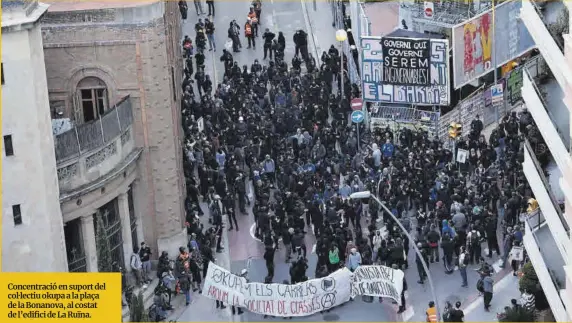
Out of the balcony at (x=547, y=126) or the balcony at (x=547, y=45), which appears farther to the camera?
the balcony at (x=547, y=126)

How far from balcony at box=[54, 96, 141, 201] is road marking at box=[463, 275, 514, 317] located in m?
13.0

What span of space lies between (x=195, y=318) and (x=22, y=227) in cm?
734

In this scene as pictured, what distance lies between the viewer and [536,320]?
5422cm

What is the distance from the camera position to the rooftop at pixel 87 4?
5941 centimetres

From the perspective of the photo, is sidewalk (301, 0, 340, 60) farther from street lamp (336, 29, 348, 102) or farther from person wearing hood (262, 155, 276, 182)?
person wearing hood (262, 155, 276, 182)

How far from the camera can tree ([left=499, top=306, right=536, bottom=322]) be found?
176 feet

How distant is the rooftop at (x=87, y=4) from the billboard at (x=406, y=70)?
14.2 m

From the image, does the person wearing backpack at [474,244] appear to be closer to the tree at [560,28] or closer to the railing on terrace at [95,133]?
the tree at [560,28]

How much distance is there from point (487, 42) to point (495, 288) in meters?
16.6

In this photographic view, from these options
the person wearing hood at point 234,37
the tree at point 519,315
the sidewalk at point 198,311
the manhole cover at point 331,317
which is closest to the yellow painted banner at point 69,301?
the sidewalk at point 198,311

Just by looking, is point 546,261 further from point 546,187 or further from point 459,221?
point 459,221

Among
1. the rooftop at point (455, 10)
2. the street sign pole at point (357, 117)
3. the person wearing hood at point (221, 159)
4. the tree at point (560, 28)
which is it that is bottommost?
the person wearing hood at point (221, 159)

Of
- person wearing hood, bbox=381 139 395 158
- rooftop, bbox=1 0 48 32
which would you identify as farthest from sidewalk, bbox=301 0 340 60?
rooftop, bbox=1 0 48 32

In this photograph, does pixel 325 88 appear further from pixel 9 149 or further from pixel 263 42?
pixel 9 149
